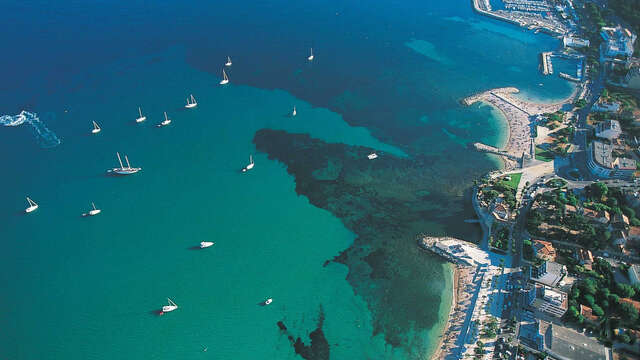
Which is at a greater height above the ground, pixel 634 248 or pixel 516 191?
pixel 516 191

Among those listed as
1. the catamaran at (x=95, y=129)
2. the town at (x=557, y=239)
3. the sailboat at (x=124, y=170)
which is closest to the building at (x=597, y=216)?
the town at (x=557, y=239)

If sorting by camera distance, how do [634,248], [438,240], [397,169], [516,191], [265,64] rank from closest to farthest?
[634,248]
[438,240]
[516,191]
[397,169]
[265,64]

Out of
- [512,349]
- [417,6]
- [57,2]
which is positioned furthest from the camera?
[417,6]

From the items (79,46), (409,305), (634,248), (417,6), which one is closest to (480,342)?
(409,305)

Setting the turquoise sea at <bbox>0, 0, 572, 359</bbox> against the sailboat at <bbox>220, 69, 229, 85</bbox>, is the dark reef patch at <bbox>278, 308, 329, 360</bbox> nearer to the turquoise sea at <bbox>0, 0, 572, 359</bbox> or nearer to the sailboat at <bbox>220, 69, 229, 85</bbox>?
the turquoise sea at <bbox>0, 0, 572, 359</bbox>

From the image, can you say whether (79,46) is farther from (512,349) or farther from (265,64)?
(512,349)

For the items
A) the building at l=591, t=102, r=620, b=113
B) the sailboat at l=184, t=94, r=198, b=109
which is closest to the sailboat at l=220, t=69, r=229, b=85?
the sailboat at l=184, t=94, r=198, b=109

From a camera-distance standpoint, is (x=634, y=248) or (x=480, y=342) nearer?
(x=480, y=342)

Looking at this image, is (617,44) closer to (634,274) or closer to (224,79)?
(634,274)
